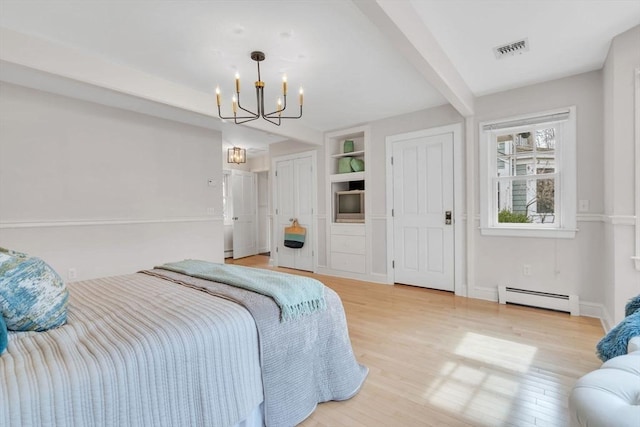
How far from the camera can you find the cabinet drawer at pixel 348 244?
464cm

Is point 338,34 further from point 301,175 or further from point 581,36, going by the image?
point 301,175

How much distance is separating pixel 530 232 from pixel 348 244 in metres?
2.44

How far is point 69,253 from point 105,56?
87.6 inches

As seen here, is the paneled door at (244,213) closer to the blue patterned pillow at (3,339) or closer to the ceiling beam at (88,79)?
the ceiling beam at (88,79)

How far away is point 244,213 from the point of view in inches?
276

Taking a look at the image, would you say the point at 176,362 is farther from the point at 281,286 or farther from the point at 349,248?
the point at 349,248

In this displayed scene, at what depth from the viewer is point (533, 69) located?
287 cm

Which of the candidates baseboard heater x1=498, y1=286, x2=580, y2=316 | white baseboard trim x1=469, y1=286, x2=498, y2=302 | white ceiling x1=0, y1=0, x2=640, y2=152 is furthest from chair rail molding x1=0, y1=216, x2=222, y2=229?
baseboard heater x1=498, y1=286, x2=580, y2=316

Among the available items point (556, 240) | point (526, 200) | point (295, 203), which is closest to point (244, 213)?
point (295, 203)

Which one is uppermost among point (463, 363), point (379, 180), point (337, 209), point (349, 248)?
point (379, 180)

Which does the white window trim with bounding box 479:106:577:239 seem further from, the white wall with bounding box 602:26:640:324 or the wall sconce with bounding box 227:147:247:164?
the wall sconce with bounding box 227:147:247:164

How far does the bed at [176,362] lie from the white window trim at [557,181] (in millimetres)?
2598

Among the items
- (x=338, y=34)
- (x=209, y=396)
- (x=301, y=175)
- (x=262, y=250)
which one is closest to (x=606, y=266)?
(x=338, y=34)

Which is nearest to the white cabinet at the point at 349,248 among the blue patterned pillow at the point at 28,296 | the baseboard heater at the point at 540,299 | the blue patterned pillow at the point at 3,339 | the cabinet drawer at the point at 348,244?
the cabinet drawer at the point at 348,244
